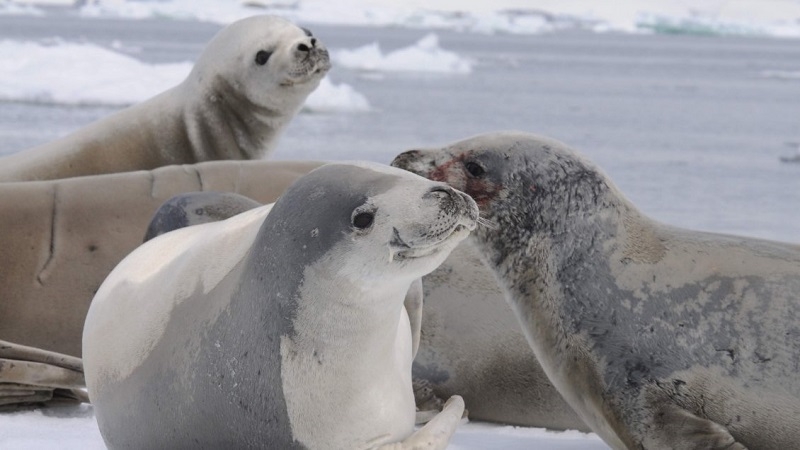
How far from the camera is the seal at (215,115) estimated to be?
5.88 m

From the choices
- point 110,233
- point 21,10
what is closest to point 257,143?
point 110,233

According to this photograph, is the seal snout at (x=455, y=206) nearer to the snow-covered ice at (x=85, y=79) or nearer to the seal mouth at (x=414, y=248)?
the seal mouth at (x=414, y=248)

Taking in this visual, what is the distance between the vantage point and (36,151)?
6059 millimetres

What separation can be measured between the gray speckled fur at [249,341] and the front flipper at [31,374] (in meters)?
1.04

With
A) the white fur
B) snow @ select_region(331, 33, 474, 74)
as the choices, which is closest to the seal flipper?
the white fur

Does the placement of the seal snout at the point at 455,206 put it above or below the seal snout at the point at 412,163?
above

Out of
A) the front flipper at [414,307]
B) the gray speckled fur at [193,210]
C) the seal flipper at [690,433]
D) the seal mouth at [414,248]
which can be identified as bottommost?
the seal flipper at [690,433]

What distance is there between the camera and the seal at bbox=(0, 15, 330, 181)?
5.88 m

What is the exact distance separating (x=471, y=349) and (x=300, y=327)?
57.1 inches

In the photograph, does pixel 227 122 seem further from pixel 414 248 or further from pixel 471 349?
pixel 414 248

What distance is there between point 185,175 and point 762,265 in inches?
93.4

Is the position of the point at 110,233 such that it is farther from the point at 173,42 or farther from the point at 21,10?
the point at 21,10

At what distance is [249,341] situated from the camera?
2672 mm

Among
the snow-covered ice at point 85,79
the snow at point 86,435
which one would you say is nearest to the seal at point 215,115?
the snow at point 86,435
